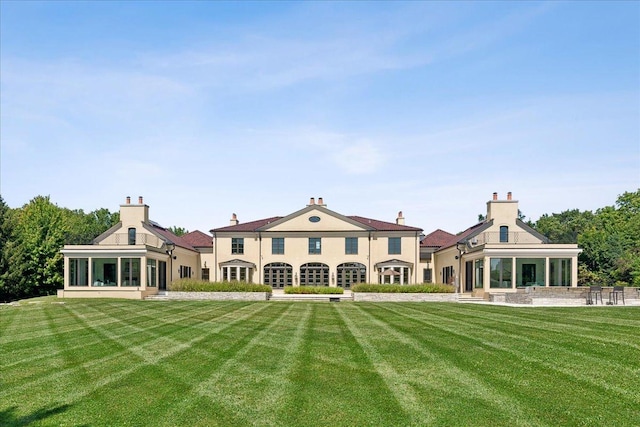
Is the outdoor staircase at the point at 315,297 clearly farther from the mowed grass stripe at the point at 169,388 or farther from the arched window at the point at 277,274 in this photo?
the mowed grass stripe at the point at 169,388

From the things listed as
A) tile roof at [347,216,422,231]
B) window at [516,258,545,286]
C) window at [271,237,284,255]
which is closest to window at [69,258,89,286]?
window at [271,237,284,255]

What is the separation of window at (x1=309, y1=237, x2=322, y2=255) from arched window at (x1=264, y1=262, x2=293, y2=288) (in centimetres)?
232

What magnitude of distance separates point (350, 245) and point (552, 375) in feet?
111

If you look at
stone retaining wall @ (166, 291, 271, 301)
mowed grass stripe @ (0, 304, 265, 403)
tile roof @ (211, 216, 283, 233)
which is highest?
tile roof @ (211, 216, 283, 233)

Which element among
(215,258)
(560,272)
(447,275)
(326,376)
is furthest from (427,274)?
(326,376)

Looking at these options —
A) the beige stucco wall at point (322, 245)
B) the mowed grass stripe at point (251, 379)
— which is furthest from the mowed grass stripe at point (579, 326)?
the beige stucco wall at point (322, 245)

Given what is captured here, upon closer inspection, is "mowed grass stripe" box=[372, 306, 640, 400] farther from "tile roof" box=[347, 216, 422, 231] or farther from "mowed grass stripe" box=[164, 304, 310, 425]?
"tile roof" box=[347, 216, 422, 231]

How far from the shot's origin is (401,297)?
103ft

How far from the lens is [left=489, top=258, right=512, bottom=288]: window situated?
109 ft

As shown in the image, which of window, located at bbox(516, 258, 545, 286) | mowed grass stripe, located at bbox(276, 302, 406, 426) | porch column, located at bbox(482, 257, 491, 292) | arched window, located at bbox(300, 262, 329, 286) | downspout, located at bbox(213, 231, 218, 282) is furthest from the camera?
downspout, located at bbox(213, 231, 218, 282)

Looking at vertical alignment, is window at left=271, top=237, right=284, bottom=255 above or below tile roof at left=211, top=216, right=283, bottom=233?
below

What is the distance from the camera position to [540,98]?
1944cm

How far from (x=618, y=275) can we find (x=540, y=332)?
37.4 meters

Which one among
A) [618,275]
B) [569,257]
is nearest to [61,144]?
[569,257]
